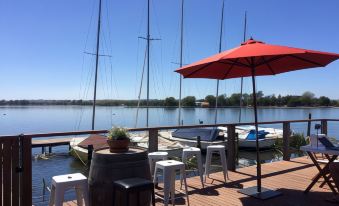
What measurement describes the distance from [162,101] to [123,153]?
21961 mm

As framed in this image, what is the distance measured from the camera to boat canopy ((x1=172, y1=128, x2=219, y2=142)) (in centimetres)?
1729

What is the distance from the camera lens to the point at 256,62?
4977mm

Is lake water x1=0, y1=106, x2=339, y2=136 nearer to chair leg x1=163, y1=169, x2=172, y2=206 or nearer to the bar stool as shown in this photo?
chair leg x1=163, y1=169, x2=172, y2=206

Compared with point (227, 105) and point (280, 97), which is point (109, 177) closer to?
point (227, 105)

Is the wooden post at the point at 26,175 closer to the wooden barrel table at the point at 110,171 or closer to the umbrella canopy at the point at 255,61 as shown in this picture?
the wooden barrel table at the point at 110,171

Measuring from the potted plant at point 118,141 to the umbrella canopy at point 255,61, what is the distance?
142 cm

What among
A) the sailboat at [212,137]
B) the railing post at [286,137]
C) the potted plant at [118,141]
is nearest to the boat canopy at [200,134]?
the sailboat at [212,137]

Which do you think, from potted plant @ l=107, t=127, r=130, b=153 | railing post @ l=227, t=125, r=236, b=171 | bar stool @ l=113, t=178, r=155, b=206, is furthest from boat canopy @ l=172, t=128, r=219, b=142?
bar stool @ l=113, t=178, r=155, b=206

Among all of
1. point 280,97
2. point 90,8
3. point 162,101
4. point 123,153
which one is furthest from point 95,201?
point 280,97

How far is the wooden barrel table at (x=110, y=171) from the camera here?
3.15 m

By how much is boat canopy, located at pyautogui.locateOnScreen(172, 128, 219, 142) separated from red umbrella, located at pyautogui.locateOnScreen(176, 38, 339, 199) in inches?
467

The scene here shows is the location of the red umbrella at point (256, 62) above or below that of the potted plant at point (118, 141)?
Answer: above

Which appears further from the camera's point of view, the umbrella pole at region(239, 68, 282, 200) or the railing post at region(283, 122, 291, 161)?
the railing post at region(283, 122, 291, 161)

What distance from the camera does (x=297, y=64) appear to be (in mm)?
4926
